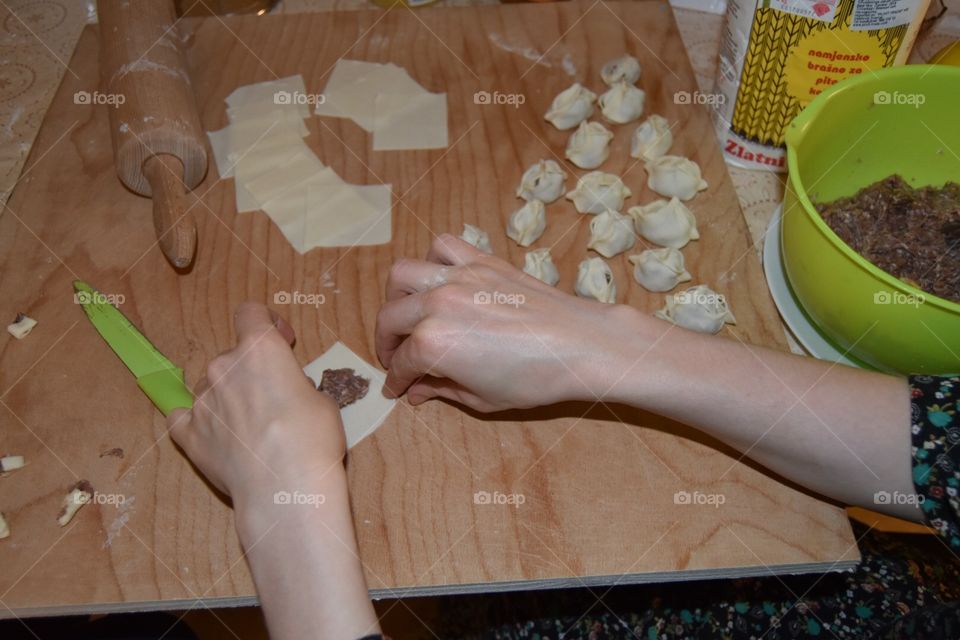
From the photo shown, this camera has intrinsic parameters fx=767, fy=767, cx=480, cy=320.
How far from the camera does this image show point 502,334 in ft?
2.47

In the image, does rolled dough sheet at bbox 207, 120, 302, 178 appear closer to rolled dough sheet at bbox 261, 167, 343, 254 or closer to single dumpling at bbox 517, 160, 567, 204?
rolled dough sheet at bbox 261, 167, 343, 254

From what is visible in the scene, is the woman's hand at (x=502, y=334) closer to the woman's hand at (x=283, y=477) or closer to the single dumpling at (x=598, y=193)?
the woman's hand at (x=283, y=477)

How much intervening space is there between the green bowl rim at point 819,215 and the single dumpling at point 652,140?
0.26 metres

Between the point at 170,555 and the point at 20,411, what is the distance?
28 cm

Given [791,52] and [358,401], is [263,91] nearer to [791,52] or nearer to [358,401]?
[358,401]

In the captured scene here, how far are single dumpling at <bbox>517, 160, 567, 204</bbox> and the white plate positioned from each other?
29 cm

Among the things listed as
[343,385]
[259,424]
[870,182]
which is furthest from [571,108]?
[259,424]

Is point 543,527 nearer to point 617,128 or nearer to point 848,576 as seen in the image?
point 848,576

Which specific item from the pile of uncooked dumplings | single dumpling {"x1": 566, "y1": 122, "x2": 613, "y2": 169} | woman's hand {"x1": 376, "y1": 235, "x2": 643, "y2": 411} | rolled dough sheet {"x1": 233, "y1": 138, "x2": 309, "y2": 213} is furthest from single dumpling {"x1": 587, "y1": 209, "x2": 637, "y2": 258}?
rolled dough sheet {"x1": 233, "y1": 138, "x2": 309, "y2": 213}

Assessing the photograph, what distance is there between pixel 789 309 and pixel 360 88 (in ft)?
2.29

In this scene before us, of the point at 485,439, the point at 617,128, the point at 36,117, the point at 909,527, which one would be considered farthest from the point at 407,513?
the point at 36,117

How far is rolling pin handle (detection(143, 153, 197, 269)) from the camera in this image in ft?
3.12

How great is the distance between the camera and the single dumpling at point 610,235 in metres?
0.99

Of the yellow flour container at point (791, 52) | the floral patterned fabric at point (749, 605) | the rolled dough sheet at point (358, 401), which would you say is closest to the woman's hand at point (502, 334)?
the rolled dough sheet at point (358, 401)
